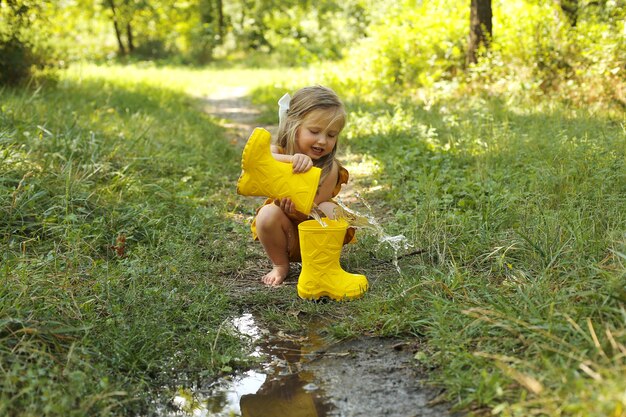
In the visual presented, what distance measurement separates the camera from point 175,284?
312 cm

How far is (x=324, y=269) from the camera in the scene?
3.07m

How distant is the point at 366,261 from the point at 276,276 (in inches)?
20.5

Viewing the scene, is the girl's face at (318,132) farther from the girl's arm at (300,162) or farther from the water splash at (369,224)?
the water splash at (369,224)

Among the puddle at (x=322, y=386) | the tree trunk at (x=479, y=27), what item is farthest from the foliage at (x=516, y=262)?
the tree trunk at (x=479, y=27)

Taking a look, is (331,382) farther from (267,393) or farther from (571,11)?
(571,11)

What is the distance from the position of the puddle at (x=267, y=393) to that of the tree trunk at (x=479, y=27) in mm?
6208

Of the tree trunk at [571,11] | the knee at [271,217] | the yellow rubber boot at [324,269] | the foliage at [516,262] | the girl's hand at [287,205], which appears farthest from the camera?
the tree trunk at [571,11]

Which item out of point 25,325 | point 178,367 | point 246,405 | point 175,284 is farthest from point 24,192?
point 246,405

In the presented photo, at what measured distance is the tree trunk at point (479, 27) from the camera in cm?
781

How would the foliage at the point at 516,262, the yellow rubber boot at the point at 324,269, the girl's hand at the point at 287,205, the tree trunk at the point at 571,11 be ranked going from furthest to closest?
the tree trunk at the point at 571,11, the girl's hand at the point at 287,205, the yellow rubber boot at the point at 324,269, the foliage at the point at 516,262

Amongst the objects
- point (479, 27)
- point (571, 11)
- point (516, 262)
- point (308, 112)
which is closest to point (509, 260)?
point (516, 262)

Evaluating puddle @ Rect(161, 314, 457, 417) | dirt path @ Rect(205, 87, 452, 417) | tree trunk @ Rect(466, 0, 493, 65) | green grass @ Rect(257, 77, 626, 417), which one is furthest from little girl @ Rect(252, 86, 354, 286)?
tree trunk @ Rect(466, 0, 493, 65)

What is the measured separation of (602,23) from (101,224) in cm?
591

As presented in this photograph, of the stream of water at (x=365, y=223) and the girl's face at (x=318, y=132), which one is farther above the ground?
the girl's face at (x=318, y=132)
